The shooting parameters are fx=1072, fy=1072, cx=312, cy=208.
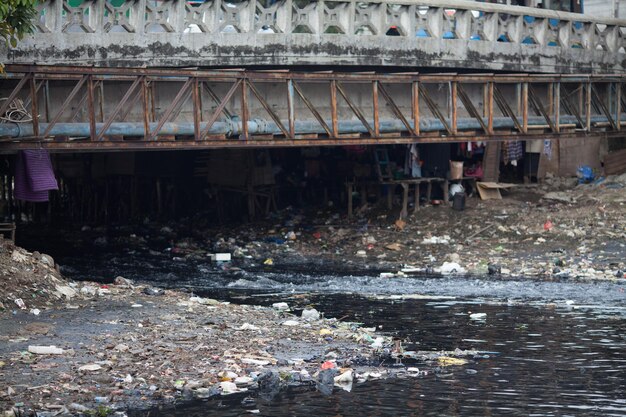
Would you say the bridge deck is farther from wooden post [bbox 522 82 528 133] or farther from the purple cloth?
the purple cloth

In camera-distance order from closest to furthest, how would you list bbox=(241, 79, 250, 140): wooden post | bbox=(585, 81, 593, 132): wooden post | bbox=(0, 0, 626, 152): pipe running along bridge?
bbox=(0, 0, 626, 152): pipe running along bridge, bbox=(241, 79, 250, 140): wooden post, bbox=(585, 81, 593, 132): wooden post

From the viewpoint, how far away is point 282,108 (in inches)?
925

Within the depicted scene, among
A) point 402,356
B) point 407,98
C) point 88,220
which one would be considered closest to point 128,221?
point 88,220

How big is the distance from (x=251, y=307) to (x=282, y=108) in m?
7.24

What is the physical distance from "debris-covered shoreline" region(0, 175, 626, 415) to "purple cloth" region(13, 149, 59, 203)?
2.69 m

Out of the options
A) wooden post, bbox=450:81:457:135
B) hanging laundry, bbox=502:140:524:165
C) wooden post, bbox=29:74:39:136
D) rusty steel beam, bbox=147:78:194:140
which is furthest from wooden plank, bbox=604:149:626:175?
wooden post, bbox=29:74:39:136

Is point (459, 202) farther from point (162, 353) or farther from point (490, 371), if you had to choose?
point (162, 353)

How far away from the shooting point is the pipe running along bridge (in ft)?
65.9

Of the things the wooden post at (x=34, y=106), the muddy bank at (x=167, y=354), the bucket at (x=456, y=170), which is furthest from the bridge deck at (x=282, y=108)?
the muddy bank at (x=167, y=354)

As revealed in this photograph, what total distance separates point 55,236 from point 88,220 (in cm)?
269

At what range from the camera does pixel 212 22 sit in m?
22.2

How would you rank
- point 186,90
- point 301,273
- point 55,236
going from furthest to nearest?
1. point 55,236
2. point 301,273
3. point 186,90

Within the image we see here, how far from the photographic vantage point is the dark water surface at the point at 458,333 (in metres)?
11.5

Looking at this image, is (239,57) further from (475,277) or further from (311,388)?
(311,388)
